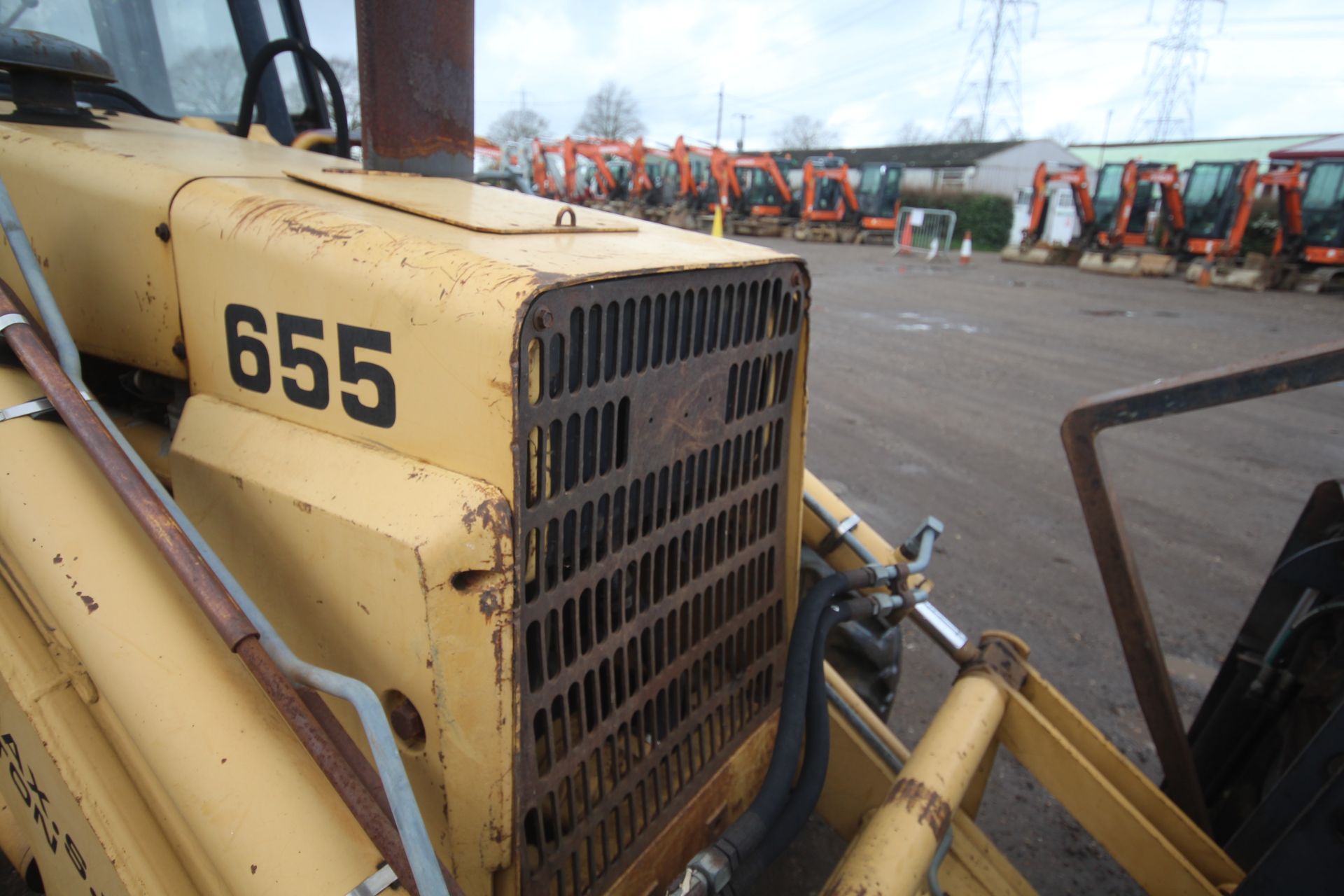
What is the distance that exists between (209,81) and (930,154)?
1625 inches

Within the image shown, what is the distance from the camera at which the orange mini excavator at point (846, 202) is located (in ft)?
81.1

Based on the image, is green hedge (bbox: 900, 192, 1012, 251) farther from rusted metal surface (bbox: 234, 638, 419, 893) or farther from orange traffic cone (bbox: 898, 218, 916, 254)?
rusted metal surface (bbox: 234, 638, 419, 893)

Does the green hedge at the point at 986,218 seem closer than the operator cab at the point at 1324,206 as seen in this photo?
No

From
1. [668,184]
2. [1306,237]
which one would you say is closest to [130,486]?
[1306,237]

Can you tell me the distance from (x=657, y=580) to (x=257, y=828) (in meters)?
0.71

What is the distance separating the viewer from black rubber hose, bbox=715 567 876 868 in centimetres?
151

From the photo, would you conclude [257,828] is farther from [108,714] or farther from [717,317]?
[717,317]

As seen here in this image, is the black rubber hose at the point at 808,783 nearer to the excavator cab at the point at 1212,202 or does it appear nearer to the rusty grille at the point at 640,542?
the rusty grille at the point at 640,542

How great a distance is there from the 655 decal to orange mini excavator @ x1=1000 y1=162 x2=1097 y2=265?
2221 cm

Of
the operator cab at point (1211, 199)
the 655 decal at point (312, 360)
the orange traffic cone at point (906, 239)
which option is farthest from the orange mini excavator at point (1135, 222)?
the 655 decal at point (312, 360)

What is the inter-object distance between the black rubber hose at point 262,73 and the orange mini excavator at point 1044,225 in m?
21.1

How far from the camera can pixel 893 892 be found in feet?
4.69

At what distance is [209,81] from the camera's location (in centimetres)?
282

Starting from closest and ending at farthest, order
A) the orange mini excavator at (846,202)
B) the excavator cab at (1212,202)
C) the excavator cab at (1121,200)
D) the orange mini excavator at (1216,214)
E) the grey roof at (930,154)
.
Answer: the orange mini excavator at (1216,214) → the excavator cab at (1212,202) → the excavator cab at (1121,200) → the orange mini excavator at (846,202) → the grey roof at (930,154)
